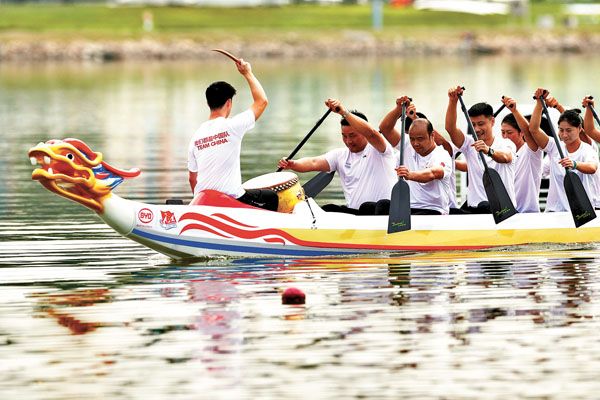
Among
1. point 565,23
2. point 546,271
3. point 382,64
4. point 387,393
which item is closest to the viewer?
point 387,393

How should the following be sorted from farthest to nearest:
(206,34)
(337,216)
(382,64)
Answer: (206,34) < (382,64) < (337,216)

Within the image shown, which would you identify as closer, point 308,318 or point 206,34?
point 308,318

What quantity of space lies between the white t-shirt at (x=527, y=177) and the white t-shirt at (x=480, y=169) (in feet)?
0.89

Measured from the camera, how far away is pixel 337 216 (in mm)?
13469

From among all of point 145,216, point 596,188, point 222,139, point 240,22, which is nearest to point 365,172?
point 222,139

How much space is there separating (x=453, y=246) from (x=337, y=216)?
1.37 m

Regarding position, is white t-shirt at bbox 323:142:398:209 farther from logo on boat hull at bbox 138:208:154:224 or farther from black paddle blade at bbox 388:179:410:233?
logo on boat hull at bbox 138:208:154:224

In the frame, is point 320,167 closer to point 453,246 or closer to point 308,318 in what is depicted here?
point 453,246

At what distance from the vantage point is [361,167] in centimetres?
1391

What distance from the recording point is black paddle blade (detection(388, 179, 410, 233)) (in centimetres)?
1327

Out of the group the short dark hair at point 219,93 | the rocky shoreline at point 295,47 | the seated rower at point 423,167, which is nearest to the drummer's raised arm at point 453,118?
the seated rower at point 423,167

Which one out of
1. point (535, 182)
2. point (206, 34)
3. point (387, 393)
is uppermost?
point (206, 34)

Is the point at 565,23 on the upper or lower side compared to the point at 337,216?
upper

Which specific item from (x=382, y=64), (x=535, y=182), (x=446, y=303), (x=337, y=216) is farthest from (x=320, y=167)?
(x=382, y=64)
